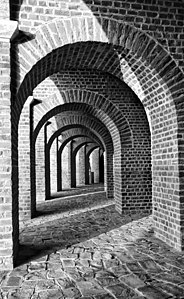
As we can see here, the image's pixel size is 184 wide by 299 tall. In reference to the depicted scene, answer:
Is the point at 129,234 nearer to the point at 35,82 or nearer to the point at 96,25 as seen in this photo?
the point at 35,82

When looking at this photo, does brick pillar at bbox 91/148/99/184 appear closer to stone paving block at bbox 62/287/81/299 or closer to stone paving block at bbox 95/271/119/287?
→ stone paving block at bbox 95/271/119/287

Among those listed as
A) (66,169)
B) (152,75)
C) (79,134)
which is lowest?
(66,169)

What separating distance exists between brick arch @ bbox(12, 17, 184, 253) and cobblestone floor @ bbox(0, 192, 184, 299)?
2.13 ft

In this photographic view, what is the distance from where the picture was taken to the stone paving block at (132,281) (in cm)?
334

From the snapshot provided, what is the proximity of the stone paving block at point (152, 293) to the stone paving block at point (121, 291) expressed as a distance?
0.11 meters

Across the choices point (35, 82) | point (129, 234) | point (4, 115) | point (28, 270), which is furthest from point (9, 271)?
point (35, 82)

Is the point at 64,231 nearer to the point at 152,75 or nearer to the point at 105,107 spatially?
the point at 152,75

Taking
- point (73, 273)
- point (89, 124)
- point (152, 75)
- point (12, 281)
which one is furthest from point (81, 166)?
point (12, 281)

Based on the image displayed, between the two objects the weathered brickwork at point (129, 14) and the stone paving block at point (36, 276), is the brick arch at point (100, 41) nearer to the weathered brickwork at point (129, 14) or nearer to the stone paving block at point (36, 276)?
the weathered brickwork at point (129, 14)

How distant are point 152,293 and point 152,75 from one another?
10.5 feet

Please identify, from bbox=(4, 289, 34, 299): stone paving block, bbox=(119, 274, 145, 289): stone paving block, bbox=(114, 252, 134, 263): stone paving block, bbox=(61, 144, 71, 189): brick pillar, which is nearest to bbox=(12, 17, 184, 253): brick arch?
bbox=(114, 252, 134, 263): stone paving block

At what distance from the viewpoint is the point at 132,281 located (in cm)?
345

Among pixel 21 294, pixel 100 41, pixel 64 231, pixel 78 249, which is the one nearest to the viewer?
pixel 21 294

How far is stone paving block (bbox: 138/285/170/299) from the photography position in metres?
3.05
